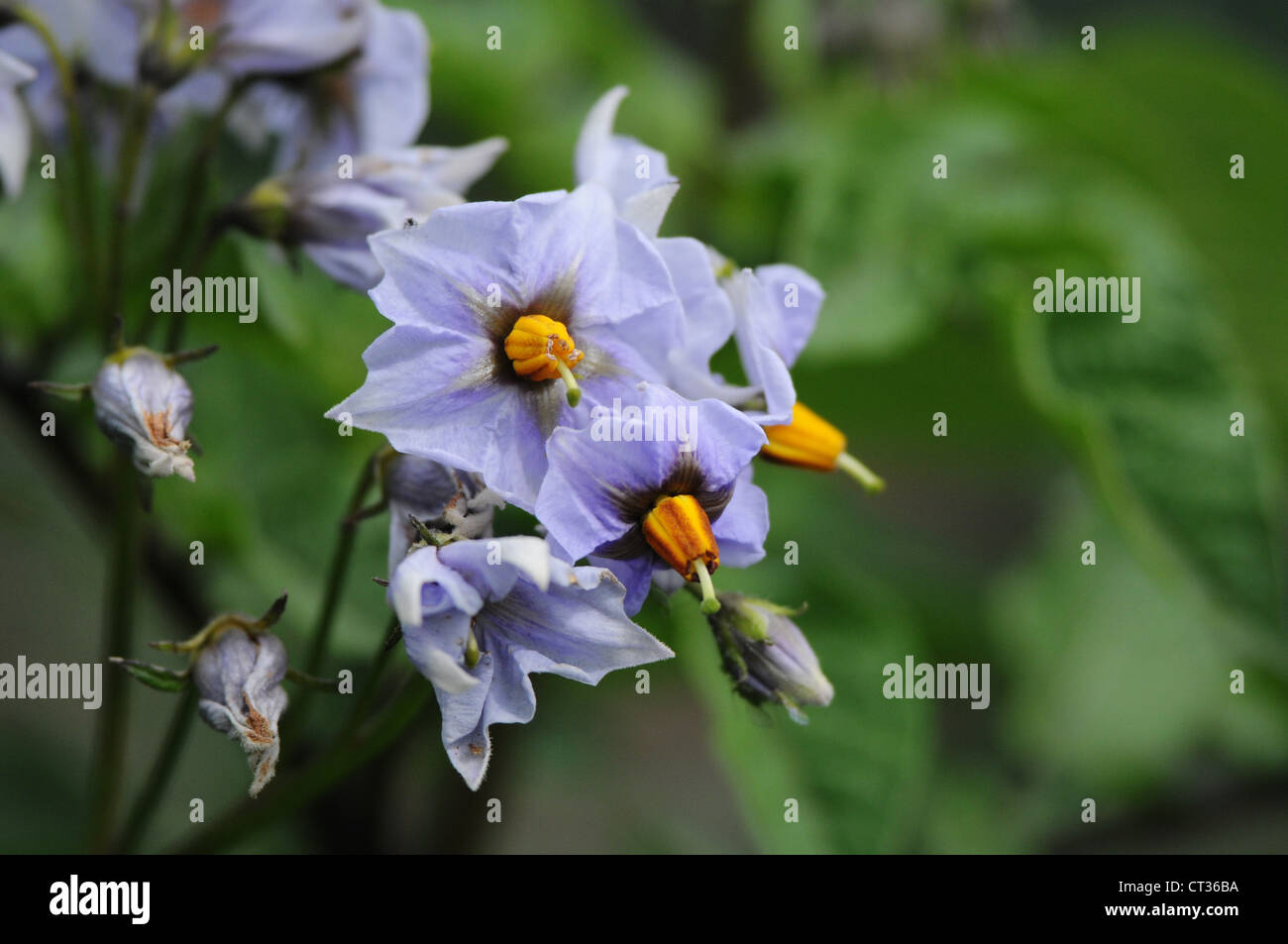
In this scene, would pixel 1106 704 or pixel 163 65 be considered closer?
pixel 163 65

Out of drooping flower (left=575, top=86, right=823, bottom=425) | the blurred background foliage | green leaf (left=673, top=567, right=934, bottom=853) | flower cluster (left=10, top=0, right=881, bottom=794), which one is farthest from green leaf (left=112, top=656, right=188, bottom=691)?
green leaf (left=673, top=567, right=934, bottom=853)

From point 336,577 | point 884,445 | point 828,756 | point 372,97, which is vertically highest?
point 372,97

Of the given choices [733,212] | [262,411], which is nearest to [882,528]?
[733,212]

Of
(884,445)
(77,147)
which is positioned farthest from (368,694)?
(884,445)

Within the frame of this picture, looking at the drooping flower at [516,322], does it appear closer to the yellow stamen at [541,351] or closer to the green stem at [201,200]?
the yellow stamen at [541,351]

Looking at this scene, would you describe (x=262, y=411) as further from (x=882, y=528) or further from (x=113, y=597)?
(x=882, y=528)

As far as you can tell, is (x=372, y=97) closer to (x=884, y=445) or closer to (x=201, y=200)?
(x=201, y=200)

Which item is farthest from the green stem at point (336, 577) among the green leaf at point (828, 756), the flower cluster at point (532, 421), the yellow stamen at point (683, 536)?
the green leaf at point (828, 756)

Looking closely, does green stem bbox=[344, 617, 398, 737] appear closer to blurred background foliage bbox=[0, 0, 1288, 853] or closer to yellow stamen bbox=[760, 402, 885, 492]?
blurred background foliage bbox=[0, 0, 1288, 853]

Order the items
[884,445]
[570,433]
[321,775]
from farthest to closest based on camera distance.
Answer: [884,445], [321,775], [570,433]
